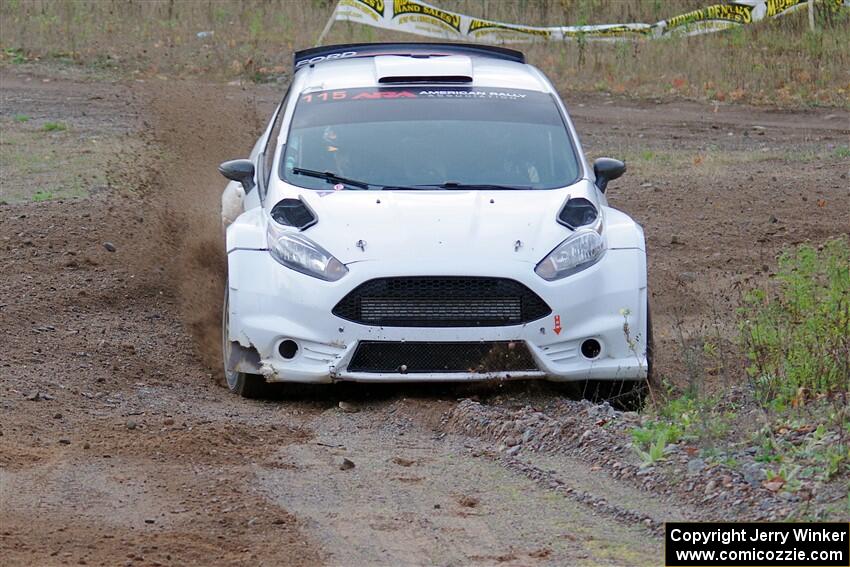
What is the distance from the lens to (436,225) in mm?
7043

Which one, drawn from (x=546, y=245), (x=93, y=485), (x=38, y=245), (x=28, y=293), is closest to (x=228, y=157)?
(x=38, y=245)

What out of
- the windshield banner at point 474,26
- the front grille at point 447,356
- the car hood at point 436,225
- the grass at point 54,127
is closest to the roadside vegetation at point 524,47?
the windshield banner at point 474,26

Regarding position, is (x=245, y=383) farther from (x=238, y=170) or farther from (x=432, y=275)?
(x=238, y=170)

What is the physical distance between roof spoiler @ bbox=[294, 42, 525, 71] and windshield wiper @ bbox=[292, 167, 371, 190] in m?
1.90

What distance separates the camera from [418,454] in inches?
241

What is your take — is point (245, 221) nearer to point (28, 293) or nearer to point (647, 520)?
point (28, 293)

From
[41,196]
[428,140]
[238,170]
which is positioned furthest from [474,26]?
[428,140]

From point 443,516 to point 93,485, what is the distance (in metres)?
1.38

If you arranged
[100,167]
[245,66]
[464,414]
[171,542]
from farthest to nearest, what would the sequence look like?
[245,66], [100,167], [464,414], [171,542]

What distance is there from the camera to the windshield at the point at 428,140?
7.77 metres

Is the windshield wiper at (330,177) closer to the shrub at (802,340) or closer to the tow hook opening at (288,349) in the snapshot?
the tow hook opening at (288,349)

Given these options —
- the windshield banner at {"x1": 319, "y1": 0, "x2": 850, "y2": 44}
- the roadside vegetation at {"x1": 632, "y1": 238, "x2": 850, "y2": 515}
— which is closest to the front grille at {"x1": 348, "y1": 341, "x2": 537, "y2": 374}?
the roadside vegetation at {"x1": 632, "y1": 238, "x2": 850, "y2": 515}

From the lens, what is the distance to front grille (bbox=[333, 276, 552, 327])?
6.80m

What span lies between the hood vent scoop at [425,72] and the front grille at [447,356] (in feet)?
7.61
